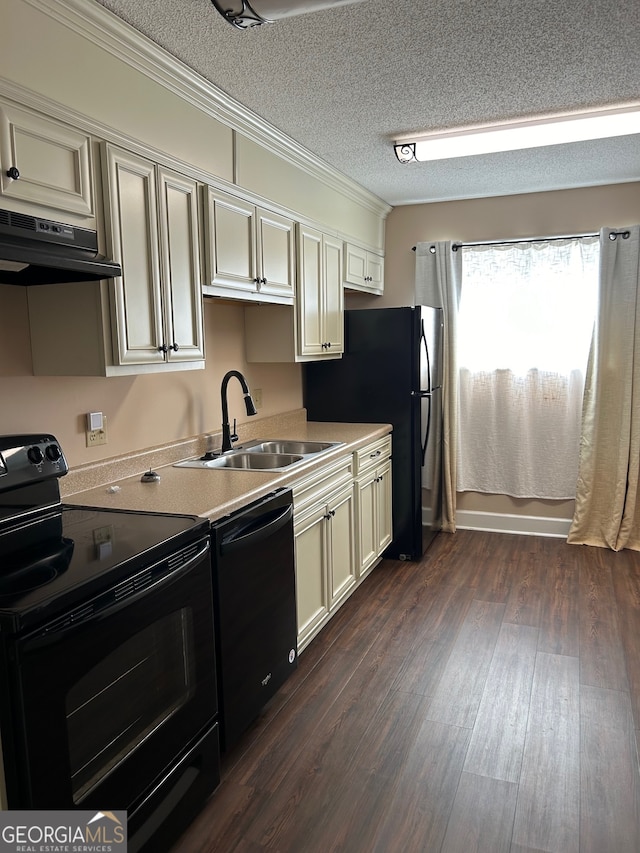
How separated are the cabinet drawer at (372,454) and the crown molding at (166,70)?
1.57 meters

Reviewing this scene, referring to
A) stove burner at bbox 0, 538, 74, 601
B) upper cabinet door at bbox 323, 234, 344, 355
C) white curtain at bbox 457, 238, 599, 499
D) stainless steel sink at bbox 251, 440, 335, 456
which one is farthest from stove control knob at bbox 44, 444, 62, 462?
white curtain at bbox 457, 238, 599, 499

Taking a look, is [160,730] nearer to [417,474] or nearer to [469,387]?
[417,474]

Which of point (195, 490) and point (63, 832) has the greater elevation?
point (195, 490)

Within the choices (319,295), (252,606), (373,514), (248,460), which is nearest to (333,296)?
(319,295)

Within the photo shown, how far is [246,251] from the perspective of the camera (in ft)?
9.36

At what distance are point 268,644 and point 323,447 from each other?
121cm

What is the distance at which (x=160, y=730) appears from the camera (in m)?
1.75

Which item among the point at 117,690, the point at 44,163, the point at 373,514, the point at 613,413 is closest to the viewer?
the point at 117,690

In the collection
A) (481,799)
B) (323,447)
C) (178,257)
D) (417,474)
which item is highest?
(178,257)

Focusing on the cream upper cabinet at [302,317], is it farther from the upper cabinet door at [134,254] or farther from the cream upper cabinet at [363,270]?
the upper cabinet door at [134,254]

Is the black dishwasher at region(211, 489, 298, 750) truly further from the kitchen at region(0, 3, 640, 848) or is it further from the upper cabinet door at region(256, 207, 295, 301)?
the upper cabinet door at region(256, 207, 295, 301)

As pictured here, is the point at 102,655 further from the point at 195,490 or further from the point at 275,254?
the point at 275,254

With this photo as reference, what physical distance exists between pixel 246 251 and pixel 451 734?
2145 millimetres

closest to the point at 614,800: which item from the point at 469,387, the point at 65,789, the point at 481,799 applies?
the point at 481,799
